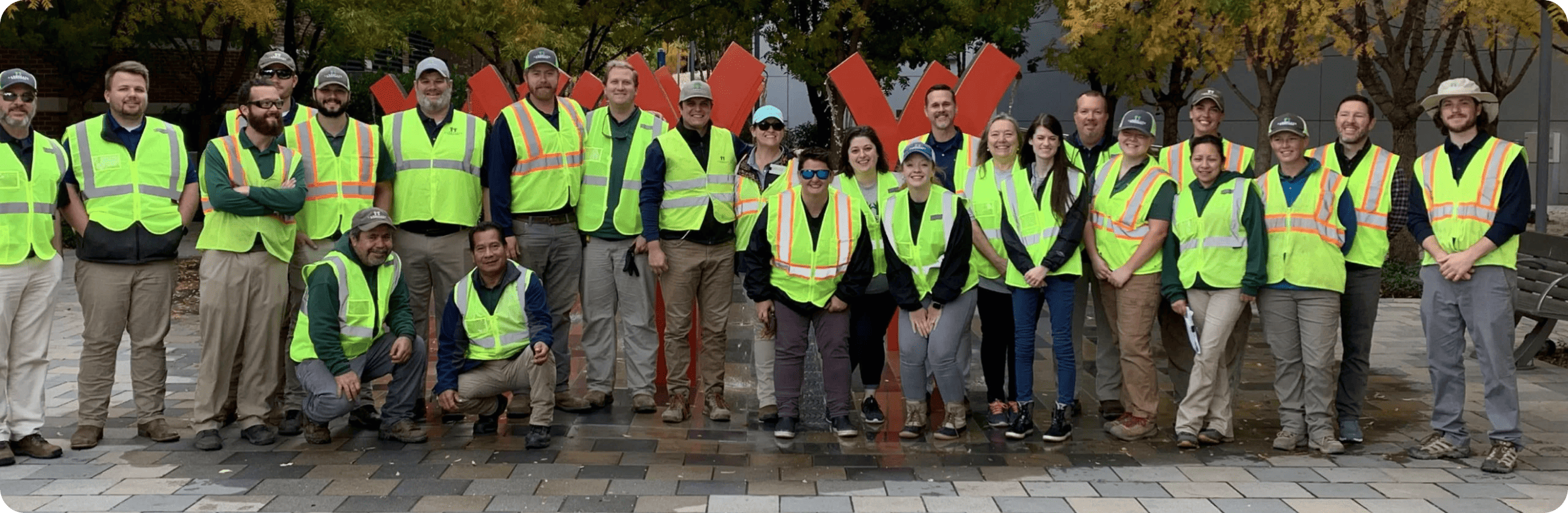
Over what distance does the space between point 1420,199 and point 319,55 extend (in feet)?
59.6

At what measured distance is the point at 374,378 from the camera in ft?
21.7

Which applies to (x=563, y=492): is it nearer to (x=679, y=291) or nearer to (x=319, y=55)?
(x=679, y=291)

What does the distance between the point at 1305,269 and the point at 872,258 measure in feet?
6.98

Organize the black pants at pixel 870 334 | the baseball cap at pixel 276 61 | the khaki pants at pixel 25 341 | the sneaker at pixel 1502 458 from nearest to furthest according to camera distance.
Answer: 1. the sneaker at pixel 1502 458
2. the khaki pants at pixel 25 341
3. the baseball cap at pixel 276 61
4. the black pants at pixel 870 334

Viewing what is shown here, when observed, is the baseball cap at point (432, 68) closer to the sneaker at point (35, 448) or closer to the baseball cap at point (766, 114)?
the baseball cap at point (766, 114)

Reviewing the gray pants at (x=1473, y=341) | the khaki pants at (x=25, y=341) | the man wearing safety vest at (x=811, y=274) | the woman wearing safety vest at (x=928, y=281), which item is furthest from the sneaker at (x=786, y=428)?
the khaki pants at (x=25, y=341)

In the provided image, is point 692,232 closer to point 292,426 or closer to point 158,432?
point 292,426

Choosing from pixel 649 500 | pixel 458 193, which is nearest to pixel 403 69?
pixel 458 193

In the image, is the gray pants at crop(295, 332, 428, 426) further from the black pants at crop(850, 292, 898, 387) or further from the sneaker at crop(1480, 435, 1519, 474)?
the sneaker at crop(1480, 435, 1519, 474)

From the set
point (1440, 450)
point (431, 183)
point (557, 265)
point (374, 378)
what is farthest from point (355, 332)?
point (1440, 450)

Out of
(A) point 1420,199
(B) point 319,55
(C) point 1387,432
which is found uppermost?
(B) point 319,55

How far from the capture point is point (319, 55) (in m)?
20.7

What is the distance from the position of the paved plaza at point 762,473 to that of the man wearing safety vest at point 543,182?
815mm

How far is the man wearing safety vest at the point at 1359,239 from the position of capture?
630 cm
